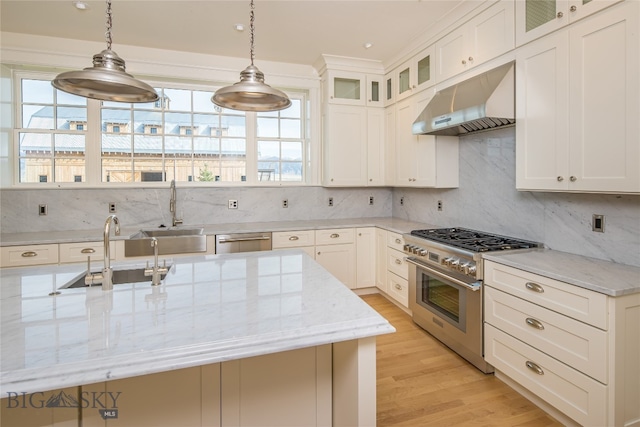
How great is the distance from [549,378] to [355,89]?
344 centimetres

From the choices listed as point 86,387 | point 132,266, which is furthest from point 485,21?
point 86,387

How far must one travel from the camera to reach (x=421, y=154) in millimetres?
3438

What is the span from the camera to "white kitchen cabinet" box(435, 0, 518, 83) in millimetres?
2357

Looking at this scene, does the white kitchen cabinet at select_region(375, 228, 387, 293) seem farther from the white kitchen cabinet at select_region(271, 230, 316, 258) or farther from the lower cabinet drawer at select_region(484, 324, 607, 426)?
the lower cabinet drawer at select_region(484, 324, 607, 426)

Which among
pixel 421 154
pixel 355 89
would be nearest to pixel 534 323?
pixel 421 154

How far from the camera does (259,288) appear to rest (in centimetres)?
145

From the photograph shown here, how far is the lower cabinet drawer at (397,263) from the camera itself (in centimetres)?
331

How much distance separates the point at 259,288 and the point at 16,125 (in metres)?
3.63

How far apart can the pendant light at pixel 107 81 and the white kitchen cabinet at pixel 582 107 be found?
234 centimetres

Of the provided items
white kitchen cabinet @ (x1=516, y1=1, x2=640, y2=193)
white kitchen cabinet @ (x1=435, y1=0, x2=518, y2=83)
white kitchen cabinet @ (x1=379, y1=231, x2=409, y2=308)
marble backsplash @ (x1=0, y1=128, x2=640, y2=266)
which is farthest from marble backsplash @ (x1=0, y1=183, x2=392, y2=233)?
white kitchen cabinet @ (x1=516, y1=1, x2=640, y2=193)

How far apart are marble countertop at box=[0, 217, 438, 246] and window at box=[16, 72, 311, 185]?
565 mm

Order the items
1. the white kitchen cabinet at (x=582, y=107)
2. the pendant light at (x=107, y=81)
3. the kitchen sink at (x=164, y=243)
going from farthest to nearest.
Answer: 1. the kitchen sink at (x=164, y=243)
2. the white kitchen cabinet at (x=582, y=107)
3. the pendant light at (x=107, y=81)

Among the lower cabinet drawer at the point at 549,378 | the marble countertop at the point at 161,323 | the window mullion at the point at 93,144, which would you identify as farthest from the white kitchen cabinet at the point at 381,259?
the window mullion at the point at 93,144

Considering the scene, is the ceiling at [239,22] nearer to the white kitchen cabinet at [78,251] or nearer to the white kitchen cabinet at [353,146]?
the white kitchen cabinet at [353,146]
